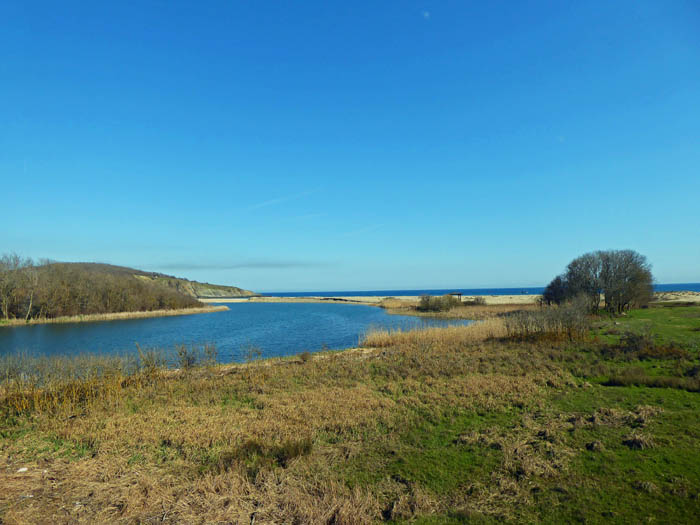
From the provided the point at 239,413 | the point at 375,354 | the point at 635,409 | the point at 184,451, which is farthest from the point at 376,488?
the point at 375,354

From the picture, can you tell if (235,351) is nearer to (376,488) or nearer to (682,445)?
(376,488)

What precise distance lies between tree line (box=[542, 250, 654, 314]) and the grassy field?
80.8 ft

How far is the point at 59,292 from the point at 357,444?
6299cm

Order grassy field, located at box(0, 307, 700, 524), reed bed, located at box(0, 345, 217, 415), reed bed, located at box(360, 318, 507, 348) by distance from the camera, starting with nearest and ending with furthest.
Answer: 1. grassy field, located at box(0, 307, 700, 524)
2. reed bed, located at box(0, 345, 217, 415)
3. reed bed, located at box(360, 318, 507, 348)

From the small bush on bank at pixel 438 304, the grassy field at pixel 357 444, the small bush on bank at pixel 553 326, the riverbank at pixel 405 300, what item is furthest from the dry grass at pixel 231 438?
the riverbank at pixel 405 300

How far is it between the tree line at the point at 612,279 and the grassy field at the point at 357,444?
80.8 ft

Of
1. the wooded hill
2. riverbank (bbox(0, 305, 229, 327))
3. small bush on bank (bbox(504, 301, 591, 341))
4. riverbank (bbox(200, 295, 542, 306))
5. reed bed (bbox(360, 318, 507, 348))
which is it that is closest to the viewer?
small bush on bank (bbox(504, 301, 591, 341))

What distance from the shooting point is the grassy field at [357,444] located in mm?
5258

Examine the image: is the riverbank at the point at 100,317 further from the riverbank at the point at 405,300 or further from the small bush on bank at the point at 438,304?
the small bush on bank at the point at 438,304

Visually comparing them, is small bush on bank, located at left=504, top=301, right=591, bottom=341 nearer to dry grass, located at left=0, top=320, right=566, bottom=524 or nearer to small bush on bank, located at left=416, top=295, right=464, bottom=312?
dry grass, located at left=0, top=320, right=566, bottom=524

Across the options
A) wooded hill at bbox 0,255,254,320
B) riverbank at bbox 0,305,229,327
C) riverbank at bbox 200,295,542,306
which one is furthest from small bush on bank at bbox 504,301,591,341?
wooded hill at bbox 0,255,254,320

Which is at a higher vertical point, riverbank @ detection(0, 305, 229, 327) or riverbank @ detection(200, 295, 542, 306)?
riverbank @ detection(200, 295, 542, 306)

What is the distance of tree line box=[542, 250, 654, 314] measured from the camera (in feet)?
117

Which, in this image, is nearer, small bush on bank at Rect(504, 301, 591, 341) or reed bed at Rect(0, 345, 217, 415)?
reed bed at Rect(0, 345, 217, 415)
